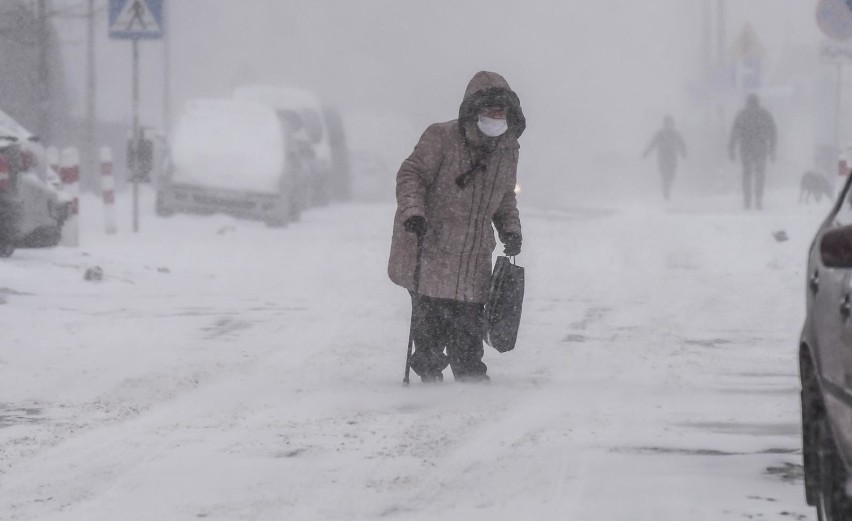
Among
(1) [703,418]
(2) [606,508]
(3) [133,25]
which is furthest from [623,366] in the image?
(3) [133,25]

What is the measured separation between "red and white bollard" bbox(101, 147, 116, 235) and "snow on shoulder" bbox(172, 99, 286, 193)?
255 cm

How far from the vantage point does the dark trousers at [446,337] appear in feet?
26.6

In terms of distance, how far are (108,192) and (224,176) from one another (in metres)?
2.94

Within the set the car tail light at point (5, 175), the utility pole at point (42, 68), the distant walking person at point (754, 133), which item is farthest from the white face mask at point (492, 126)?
the utility pole at point (42, 68)

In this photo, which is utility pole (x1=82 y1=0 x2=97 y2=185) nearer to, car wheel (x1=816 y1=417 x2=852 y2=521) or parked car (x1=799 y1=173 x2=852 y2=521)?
parked car (x1=799 y1=173 x2=852 y2=521)

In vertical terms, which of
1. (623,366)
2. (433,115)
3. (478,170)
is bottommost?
(433,115)

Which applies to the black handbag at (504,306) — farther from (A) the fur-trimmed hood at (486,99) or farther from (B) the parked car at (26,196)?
(B) the parked car at (26,196)

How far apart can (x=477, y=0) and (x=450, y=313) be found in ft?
274

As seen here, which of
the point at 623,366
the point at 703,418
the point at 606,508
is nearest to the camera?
the point at 606,508

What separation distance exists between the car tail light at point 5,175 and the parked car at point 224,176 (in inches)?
367

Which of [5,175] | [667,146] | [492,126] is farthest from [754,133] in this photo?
[492,126]

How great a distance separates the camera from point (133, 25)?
18.5 m

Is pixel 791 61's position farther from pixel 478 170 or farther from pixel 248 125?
pixel 478 170

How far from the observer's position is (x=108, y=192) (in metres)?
19.6
